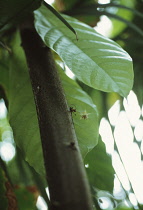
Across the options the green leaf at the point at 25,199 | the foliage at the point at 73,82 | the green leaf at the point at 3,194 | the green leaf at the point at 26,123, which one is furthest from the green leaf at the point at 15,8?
the green leaf at the point at 25,199

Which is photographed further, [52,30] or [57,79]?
[52,30]

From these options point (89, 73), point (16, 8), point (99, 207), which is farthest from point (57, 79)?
point (99, 207)

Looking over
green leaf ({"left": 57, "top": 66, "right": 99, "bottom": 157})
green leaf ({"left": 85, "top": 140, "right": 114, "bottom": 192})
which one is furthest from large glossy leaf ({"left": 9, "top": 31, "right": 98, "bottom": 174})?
green leaf ({"left": 85, "top": 140, "right": 114, "bottom": 192})

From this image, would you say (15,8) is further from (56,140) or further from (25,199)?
(25,199)

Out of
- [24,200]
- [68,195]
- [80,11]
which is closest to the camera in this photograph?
[68,195]

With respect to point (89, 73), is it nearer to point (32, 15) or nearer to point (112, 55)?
point (112, 55)

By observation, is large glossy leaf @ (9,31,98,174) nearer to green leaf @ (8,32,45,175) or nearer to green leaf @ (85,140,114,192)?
green leaf @ (8,32,45,175)

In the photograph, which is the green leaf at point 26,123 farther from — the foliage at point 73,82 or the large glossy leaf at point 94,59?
the large glossy leaf at point 94,59
